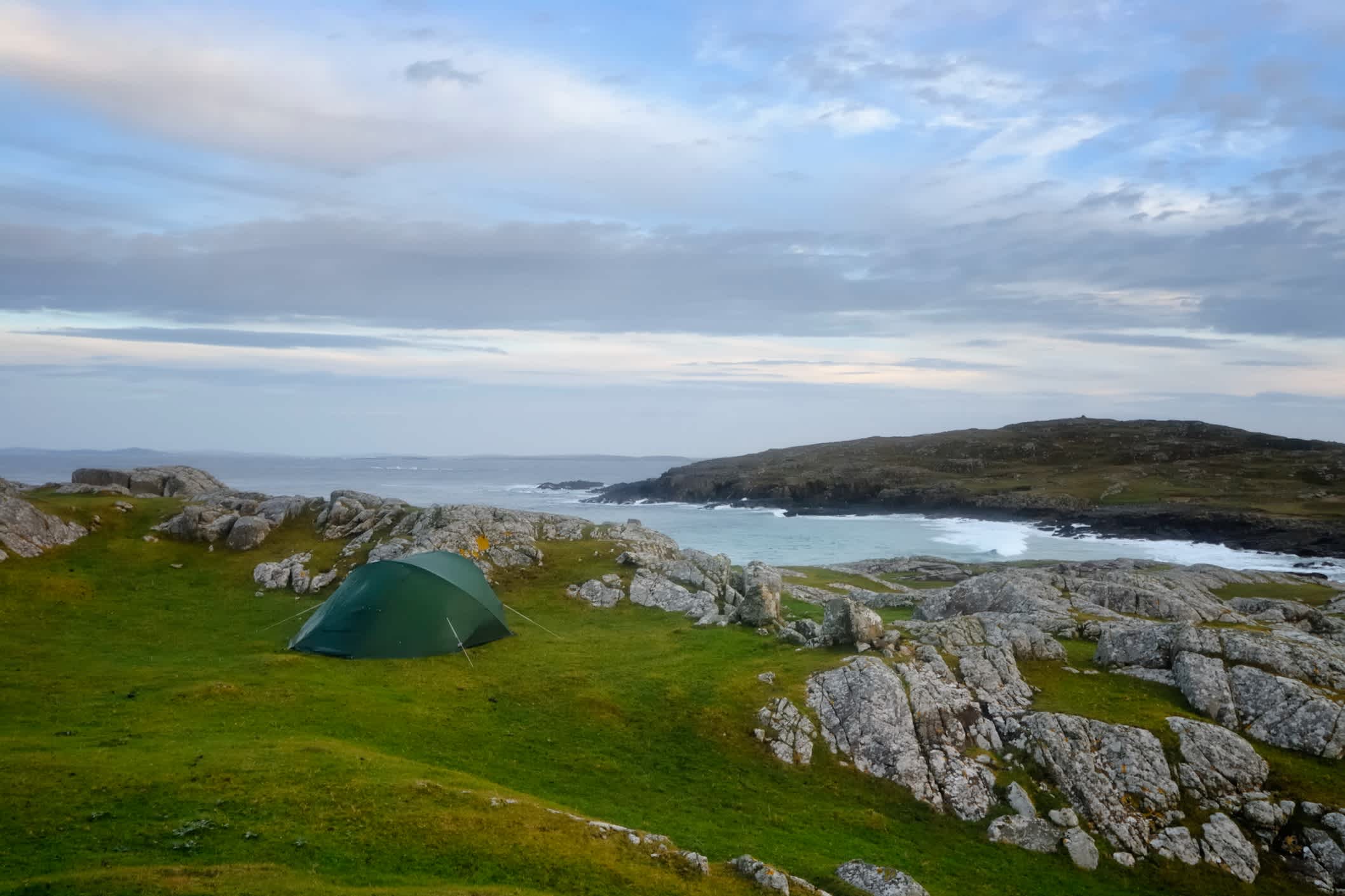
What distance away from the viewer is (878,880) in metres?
19.5

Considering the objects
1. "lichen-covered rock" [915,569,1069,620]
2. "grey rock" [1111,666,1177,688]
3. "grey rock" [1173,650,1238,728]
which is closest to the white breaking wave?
"lichen-covered rock" [915,569,1069,620]

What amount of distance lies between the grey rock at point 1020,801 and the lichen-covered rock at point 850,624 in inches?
327

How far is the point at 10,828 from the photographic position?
54.1 feet

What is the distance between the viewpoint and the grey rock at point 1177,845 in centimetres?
2227

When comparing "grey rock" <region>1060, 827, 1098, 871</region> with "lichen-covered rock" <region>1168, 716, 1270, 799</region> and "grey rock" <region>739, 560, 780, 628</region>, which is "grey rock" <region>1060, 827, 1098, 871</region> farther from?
"grey rock" <region>739, 560, 780, 628</region>

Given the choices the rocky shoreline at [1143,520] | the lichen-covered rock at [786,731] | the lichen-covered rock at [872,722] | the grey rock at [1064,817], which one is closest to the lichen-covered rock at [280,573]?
the lichen-covered rock at [786,731]

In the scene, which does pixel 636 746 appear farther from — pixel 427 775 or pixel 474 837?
pixel 474 837

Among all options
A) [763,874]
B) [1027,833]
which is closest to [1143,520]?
[1027,833]

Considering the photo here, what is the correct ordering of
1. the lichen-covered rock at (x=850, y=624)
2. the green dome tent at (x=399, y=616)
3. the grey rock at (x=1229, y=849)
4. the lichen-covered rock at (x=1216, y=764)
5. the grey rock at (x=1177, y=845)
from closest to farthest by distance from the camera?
the grey rock at (x=1229, y=849) < the grey rock at (x=1177, y=845) < the lichen-covered rock at (x=1216, y=764) < the lichen-covered rock at (x=850, y=624) < the green dome tent at (x=399, y=616)

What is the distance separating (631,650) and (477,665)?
22.6 ft

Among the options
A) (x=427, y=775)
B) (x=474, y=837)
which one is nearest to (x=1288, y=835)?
(x=474, y=837)

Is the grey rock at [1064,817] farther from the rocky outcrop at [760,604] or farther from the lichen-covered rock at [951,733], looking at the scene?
the rocky outcrop at [760,604]

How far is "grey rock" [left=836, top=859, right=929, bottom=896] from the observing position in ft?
62.9

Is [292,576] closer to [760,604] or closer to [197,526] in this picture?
[197,526]
